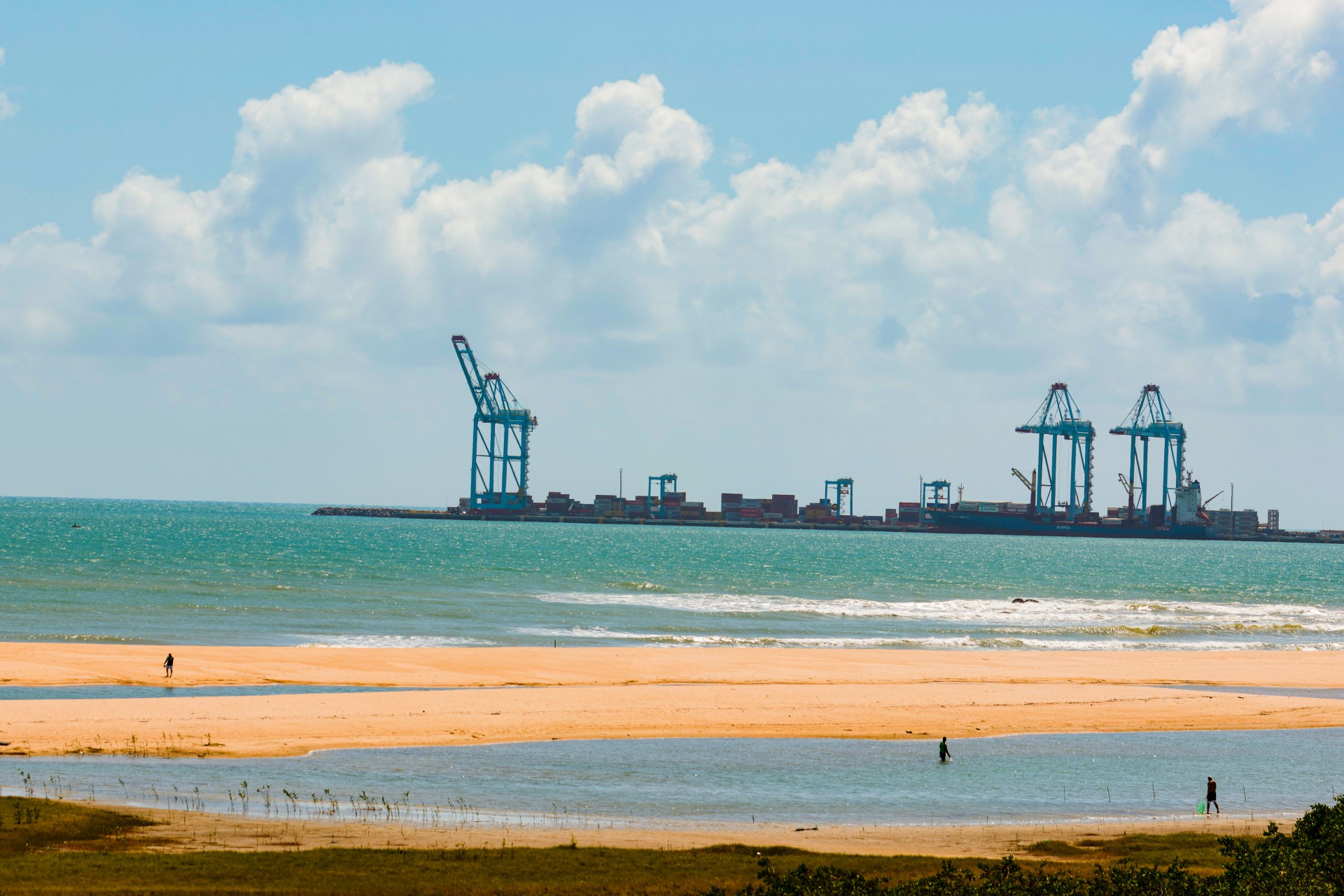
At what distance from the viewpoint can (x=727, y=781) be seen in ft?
75.3

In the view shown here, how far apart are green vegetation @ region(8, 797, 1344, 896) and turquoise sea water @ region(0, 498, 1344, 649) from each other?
1119 inches

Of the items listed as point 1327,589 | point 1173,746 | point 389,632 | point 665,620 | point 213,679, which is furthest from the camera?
point 1327,589

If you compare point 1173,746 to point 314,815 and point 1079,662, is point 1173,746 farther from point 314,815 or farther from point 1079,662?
Result: point 314,815

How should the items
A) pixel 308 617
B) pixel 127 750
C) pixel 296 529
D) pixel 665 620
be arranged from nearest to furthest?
1. pixel 127 750
2. pixel 308 617
3. pixel 665 620
4. pixel 296 529

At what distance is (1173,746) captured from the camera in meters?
28.0

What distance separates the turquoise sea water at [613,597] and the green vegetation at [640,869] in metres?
28.4

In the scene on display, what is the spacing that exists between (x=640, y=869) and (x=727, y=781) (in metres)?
7.60

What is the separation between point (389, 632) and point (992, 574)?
67.0 m

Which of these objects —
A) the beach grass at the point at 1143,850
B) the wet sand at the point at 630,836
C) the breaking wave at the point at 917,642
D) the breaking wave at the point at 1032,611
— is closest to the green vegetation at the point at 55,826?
the wet sand at the point at 630,836

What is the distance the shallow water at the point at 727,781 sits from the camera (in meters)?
20.0

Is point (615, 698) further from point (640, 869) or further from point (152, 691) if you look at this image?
point (640, 869)

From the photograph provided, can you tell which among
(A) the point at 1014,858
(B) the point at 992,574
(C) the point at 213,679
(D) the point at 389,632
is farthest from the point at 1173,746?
(B) the point at 992,574

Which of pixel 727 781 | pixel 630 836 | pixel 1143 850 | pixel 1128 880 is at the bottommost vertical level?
pixel 727 781

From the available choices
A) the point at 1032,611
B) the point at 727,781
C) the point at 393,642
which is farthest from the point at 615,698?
the point at 1032,611
